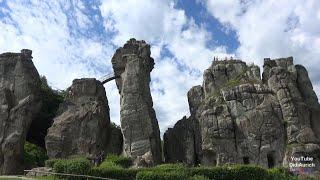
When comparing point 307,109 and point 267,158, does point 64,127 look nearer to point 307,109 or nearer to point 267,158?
point 267,158

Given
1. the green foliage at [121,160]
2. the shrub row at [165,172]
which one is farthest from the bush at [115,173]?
the green foliage at [121,160]

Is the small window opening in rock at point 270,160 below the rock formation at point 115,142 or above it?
below

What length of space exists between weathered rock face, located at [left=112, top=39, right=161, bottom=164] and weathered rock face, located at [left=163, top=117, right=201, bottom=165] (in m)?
3.59

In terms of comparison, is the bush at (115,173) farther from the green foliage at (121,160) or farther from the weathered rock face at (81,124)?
the weathered rock face at (81,124)

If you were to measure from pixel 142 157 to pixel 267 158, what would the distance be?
15475 millimetres

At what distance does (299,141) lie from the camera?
57.0 meters

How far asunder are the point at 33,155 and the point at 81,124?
25.1ft

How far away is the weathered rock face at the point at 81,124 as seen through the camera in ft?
200

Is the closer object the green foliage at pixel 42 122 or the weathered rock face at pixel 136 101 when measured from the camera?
the weathered rock face at pixel 136 101

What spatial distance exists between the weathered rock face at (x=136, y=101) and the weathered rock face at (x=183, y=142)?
11.8 feet

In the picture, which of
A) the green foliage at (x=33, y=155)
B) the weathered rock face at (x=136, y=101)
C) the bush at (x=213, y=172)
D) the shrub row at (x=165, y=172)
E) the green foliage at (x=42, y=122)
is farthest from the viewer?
the green foliage at (x=42, y=122)

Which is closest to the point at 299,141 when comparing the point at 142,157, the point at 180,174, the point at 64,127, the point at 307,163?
the point at 307,163

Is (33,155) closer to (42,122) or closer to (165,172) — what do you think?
(42,122)

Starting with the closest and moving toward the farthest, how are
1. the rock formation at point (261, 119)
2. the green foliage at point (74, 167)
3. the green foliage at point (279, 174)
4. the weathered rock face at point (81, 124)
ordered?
the green foliage at point (74, 167) → the green foliage at point (279, 174) → the rock formation at point (261, 119) → the weathered rock face at point (81, 124)
